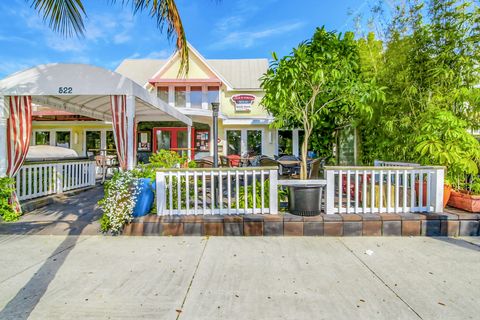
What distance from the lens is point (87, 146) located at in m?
13.5

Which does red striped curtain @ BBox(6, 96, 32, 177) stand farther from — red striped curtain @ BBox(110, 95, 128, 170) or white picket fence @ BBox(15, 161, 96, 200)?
red striped curtain @ BBox(110, 95, 128, 170)

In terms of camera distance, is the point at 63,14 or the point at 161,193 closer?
the point at 63,14

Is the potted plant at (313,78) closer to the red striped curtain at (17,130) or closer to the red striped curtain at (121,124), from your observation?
the red striped curtain at (121,124)

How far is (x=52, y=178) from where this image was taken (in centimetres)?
660

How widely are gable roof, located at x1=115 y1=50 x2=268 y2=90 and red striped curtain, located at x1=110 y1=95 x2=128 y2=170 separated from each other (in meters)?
9.56

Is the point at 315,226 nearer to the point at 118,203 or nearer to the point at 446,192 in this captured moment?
the point at 446,192

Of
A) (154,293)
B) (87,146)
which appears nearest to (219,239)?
(154,293)

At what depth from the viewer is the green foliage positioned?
453 cm

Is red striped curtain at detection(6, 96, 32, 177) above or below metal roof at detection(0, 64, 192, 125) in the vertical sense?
below

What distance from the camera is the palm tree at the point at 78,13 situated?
13.1 feet

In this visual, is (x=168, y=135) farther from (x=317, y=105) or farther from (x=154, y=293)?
(x=154, y=293)

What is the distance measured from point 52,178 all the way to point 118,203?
3.84 m

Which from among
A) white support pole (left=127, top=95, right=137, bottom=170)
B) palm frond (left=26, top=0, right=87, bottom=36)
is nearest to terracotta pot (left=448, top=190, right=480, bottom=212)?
white support pole (left=127, top=95, right=137, bottom=170)

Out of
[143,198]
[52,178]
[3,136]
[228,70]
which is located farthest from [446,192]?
[228,70]
